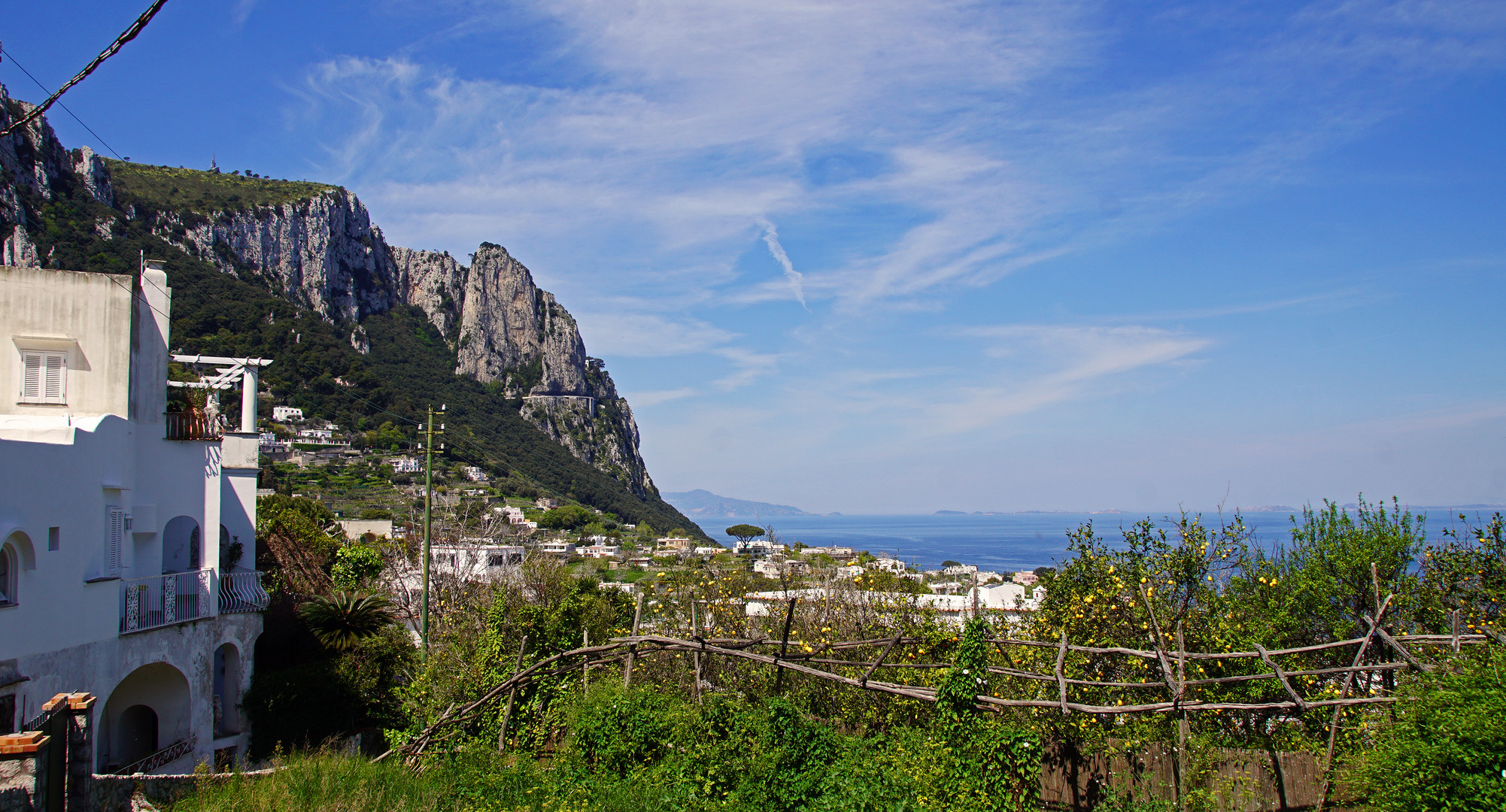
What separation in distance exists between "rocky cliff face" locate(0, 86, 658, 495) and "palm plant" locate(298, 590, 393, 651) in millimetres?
57796

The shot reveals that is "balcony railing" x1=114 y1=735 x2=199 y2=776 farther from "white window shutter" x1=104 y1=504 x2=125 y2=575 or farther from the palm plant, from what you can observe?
the palm plant

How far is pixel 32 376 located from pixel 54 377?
0.31m

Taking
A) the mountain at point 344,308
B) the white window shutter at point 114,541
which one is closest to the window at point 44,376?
the white window shutter at point 114,541

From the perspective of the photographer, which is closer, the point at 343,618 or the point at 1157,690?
the point at 1157,690

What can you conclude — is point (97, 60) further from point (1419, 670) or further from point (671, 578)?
point (671, 578)

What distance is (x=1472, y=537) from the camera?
36.0ft

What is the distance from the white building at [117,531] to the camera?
34.0ft

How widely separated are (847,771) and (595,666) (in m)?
3.75

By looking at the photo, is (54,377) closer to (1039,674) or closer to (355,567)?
(355,567)

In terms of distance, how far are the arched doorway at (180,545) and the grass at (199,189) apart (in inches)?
2750

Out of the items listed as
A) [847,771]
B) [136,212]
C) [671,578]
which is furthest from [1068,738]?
[136,212]

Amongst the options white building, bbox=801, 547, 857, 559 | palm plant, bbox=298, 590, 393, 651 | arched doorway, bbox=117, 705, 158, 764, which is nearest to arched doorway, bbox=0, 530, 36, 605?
arched doorway, bbox=117, 705, 158, 764

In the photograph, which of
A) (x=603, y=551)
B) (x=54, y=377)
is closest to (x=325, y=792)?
(x=54, y=377)

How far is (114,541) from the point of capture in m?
12.2
